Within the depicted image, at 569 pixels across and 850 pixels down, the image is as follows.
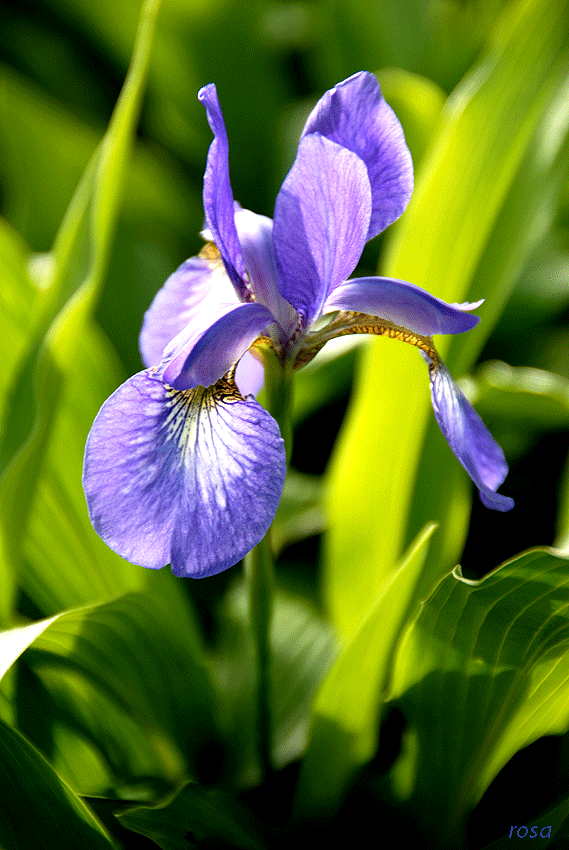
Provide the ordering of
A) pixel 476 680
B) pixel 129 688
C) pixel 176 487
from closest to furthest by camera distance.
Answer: pixel 176 487, pixel 476 680, pixel 129 688

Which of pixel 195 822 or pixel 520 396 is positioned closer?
pixel 195 822

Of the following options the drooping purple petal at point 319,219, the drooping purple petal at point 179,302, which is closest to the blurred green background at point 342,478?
the drooping purple petal at point 179,302

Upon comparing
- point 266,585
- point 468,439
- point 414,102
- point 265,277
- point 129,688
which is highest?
point 414,102

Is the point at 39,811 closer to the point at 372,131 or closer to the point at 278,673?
the point at 278,673

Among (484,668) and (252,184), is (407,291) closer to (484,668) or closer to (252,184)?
(484,668)

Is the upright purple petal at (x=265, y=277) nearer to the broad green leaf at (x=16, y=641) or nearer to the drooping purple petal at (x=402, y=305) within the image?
the drooping purple petal at (x=402, y=305)

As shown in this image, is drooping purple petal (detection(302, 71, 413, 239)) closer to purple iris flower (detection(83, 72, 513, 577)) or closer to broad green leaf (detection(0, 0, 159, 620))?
purple iris flower (detection(83, 72, 513, 577))

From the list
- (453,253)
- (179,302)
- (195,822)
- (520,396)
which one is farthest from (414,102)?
(195,822)
